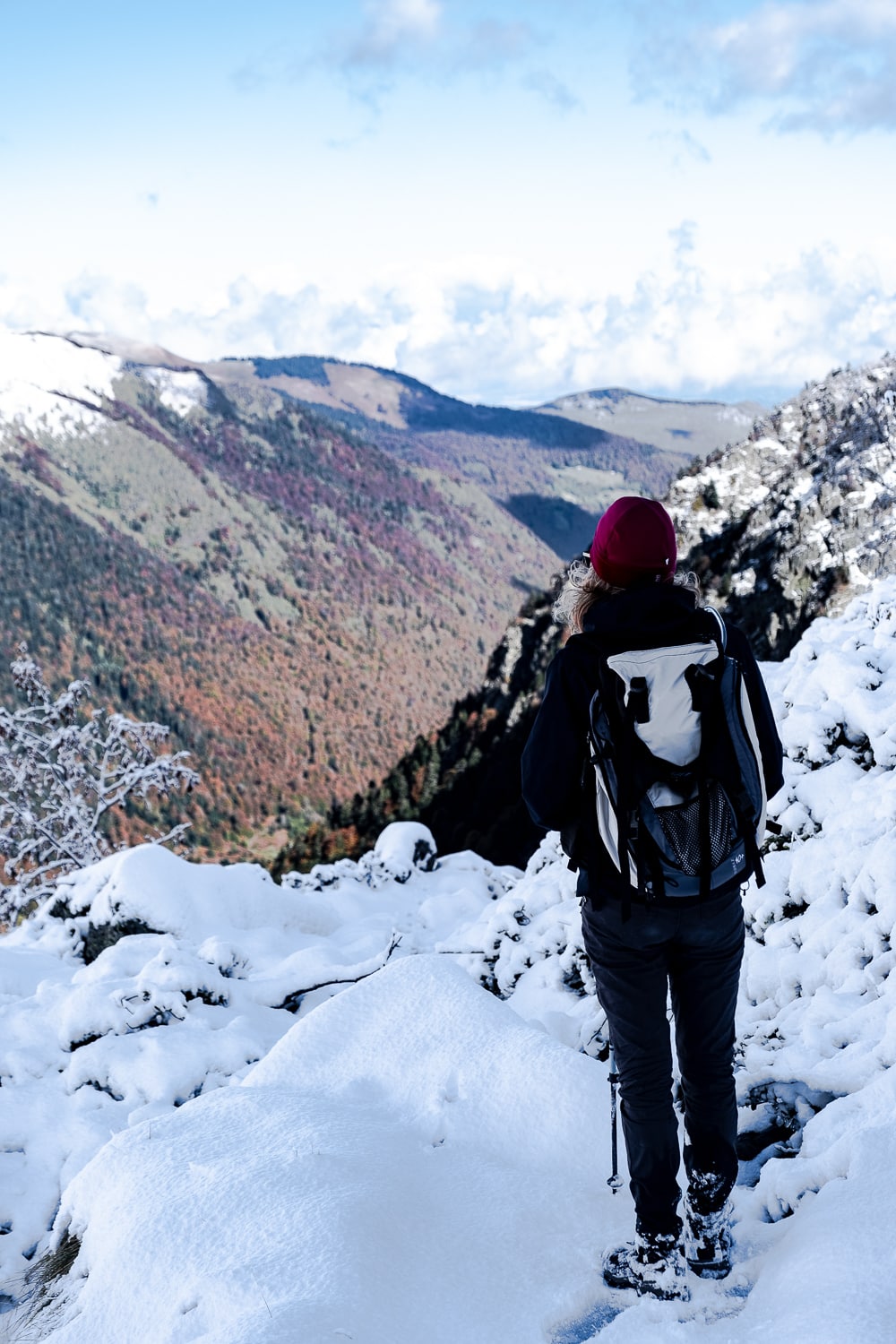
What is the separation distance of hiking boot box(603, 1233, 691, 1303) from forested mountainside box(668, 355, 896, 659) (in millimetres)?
25283

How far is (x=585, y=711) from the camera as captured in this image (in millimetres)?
3115

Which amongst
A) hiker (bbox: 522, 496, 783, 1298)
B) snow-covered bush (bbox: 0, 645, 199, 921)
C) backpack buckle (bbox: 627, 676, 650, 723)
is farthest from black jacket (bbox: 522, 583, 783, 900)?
snow-covered bush (bbox: 0, 645, 199, 921)

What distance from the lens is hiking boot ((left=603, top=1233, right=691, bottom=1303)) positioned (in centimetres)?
342

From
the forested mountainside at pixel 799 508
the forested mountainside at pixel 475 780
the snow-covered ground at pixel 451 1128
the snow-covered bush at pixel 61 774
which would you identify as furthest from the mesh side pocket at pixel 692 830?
the forested mountainside at pixel 475 780

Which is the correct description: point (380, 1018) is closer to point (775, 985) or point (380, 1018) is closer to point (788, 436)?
point (775, 985)

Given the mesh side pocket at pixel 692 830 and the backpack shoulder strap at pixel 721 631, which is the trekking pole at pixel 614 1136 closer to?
the mesh side pocket at pixel 692 830

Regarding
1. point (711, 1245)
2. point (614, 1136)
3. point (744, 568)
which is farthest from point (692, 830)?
point (744, 568)

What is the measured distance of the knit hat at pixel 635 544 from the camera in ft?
10.4

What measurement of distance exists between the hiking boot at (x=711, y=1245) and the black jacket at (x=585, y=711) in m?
1.50

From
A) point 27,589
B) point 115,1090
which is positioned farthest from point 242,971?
point 27,589

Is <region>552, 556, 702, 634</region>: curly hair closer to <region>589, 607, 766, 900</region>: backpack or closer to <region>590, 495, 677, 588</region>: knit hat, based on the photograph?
<region>590, 495, 677, 588</region>: knit hat

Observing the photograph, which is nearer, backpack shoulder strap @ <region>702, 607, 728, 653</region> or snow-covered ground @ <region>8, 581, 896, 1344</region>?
backpack shoulder strap @ <region>702, 607, 728, 653</region>

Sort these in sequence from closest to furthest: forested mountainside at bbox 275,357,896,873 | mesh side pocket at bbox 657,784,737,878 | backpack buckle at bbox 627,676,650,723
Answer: backpack buckle at bbox 627,676,650,723
mesh side pocket at bbox 657,784,737,878
forested mountainside at bbox 275,357,896,873

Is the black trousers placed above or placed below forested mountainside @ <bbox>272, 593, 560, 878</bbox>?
above
